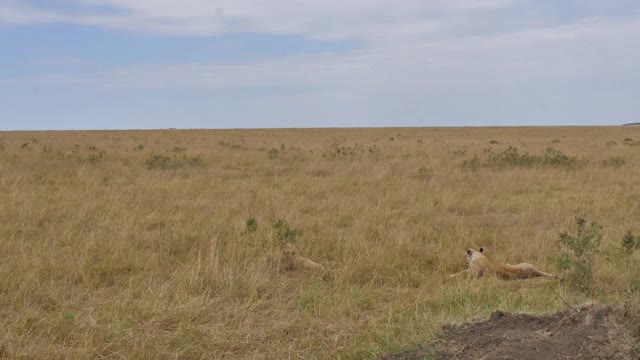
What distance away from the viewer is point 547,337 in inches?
139

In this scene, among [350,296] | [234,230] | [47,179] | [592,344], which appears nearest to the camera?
[592,344]

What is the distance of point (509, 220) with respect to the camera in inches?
340

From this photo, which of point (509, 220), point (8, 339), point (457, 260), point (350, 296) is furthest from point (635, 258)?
point (8, 339)

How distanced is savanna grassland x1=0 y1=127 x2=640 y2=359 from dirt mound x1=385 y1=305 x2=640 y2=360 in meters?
0.28

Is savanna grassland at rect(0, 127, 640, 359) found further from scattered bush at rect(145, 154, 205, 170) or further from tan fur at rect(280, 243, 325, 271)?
scattered bush at rect(145, 154, 205, 170)

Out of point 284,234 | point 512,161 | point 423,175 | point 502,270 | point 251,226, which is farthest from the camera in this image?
point 512,161

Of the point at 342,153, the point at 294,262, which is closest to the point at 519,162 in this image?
the point at 342,153

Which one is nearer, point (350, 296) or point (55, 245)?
point (350, 296)

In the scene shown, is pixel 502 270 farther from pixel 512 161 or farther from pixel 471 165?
pixel 512 161

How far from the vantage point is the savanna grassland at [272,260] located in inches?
165

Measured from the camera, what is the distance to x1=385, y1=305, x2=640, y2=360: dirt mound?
3318 millimetres

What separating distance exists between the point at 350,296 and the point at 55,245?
11.3 feet

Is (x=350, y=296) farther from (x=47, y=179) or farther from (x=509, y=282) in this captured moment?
(x=47, y=179)

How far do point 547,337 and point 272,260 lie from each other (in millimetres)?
3119
